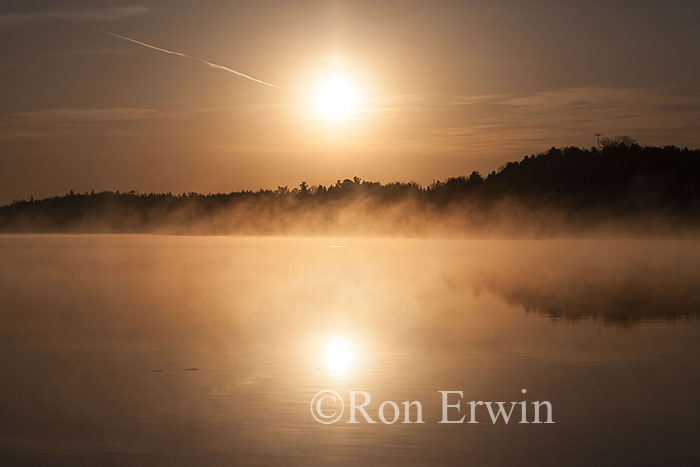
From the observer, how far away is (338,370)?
14836 millimetres

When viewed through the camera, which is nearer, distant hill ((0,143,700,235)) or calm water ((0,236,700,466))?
calm water ((0,236,700,466))

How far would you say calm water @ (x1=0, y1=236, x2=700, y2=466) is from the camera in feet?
33.9

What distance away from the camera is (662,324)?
2102 cm

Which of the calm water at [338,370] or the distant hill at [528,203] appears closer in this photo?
the calm water at [338,370]

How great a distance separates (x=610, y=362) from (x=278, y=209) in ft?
582

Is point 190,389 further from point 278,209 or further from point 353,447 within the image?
point 278,209

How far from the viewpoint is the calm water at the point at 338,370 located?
10344 millimetres

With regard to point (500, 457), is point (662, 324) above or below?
above

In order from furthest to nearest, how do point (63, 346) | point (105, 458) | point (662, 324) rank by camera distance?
1. point (662, 324)
2. point (63, 346)
3. point (105, 458)

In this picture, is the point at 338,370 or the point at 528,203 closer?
the point at 338,370

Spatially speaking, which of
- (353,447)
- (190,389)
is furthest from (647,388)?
(190,389)

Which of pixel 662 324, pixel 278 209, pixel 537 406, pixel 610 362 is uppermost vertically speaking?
pixel 278 209

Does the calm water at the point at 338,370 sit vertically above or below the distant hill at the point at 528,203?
below

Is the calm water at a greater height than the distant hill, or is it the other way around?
the distant hill
